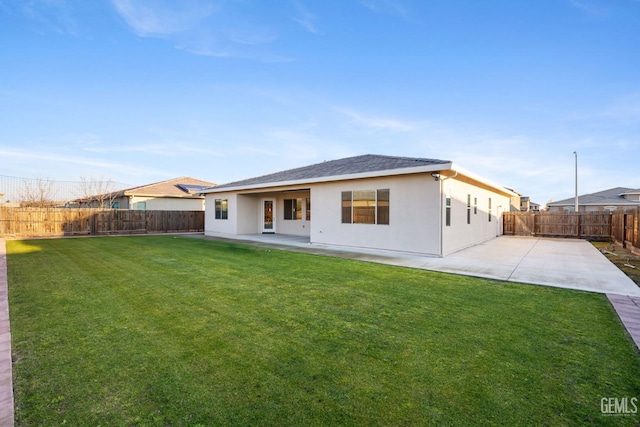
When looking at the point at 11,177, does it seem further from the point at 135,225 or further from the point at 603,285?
the point at 603,285

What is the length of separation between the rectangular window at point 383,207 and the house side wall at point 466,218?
1889 millimetres

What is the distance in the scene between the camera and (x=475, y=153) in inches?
799

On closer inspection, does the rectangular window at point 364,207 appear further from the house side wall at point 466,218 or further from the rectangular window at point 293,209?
the rectangular window at point 293,209

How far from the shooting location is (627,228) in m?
12.5

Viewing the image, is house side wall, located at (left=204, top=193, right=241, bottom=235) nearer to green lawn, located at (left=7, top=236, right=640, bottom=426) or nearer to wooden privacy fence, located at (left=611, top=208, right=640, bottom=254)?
green lawn, located at (left=7, top=236, right=640, bottom=426)

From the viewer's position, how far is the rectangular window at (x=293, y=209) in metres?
16.9

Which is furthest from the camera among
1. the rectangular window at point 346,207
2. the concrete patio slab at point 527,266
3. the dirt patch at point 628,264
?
the rectangular window at point 346,207

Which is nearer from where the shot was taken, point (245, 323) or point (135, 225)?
point (245, 323)

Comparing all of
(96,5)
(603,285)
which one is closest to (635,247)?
(603,285)

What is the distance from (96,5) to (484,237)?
1864cm

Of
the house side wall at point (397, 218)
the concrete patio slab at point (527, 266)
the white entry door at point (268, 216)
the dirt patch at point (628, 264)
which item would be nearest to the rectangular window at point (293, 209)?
the white entry door at point (268, 216)

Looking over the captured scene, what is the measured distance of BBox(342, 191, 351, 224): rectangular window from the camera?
Answer: 38.4 ft

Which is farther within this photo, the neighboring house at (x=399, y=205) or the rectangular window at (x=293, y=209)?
the rectangular window at (x=293, y=209)

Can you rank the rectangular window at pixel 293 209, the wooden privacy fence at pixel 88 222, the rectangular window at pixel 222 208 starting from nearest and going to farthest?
1. the wooden privacy fence at pixel 88 222
2. the rectangular window at pixel 293 209
3. the rectangular window at pixel 222 208
